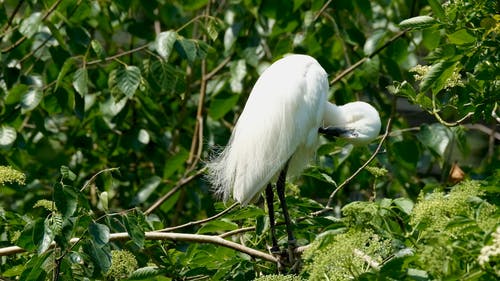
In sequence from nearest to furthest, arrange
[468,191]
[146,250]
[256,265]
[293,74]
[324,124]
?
[468,191] < [256,265] < [146,250] < [293,74] < [324,124]

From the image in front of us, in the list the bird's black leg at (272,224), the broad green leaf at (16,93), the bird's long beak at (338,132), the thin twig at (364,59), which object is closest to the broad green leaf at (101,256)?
the bird's black leg at (272,224)

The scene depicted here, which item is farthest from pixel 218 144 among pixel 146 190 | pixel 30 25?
pixel 30 25

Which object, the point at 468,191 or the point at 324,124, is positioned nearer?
the point at 468,191

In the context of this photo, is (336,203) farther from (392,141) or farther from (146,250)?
(146,250)

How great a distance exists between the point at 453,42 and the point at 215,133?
6.45 feet

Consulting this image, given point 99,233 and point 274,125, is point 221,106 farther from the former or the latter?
point 99,233

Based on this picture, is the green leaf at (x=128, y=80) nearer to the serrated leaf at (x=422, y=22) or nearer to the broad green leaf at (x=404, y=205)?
the broad green leaf at (x=404, y=205)

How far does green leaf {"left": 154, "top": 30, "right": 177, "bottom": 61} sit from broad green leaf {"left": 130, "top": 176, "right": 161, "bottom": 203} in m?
0.64

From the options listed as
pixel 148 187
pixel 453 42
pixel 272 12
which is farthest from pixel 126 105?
pixel 453 42

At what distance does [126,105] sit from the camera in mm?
3627

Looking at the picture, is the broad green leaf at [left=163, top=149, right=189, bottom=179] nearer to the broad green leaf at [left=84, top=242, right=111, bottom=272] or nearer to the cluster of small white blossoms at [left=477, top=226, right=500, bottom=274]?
→ the broad green leaf at [left=84, top=242, right=111, bottom=272]

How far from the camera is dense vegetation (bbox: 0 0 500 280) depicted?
165 centimetres

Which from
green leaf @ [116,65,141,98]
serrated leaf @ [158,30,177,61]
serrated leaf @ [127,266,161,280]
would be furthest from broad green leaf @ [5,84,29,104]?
serrated leaf @ [127,266,161,280]

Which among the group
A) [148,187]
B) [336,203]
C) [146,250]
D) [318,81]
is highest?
[318,81]
